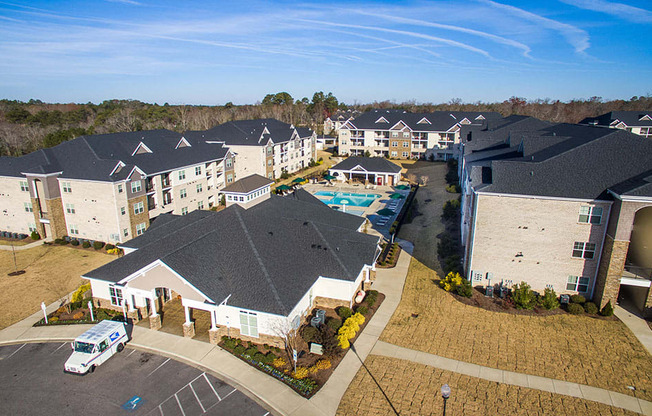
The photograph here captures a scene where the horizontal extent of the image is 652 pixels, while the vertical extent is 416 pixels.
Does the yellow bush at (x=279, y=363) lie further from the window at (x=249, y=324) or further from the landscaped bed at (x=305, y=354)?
the window at (x=249, y=324)

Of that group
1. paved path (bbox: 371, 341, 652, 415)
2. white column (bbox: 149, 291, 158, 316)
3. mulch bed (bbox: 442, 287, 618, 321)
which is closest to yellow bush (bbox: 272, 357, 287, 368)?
paved path (bbox: 371, 341, 652, 415)

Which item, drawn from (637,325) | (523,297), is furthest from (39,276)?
(637,325)

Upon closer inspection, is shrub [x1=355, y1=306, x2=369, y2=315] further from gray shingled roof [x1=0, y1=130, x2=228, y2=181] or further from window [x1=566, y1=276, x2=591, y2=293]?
gray shingled roof [x1=0, y1=130, x2=228, y2=181]

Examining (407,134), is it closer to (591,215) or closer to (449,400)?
(591,215)

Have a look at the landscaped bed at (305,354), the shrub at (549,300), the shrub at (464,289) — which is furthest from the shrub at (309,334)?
the shrub at (549,300)

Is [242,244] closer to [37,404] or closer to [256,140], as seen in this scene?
[37,404]

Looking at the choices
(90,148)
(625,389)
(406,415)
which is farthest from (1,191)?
(625,389)
